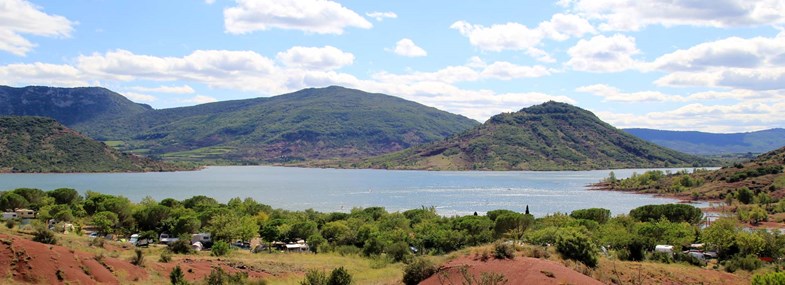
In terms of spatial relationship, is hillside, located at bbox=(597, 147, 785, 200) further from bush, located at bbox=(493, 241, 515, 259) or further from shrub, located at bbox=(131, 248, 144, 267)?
shrub, located at bbox=(131, 248, 144, 267)

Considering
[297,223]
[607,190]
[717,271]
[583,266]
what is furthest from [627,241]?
[607,190]

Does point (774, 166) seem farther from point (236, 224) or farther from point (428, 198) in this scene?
point (236, 224)

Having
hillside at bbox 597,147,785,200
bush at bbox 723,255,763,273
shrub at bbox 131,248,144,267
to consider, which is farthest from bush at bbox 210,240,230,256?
hillside at bbox 597,147,785,200

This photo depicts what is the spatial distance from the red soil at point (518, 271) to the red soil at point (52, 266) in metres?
17.4

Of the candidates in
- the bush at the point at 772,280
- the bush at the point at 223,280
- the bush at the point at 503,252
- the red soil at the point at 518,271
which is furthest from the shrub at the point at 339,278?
the bush at the point at 772,280

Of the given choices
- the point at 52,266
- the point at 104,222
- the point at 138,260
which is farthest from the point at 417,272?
the point at 104,222

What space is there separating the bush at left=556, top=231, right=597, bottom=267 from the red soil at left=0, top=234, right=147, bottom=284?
23.4 meters

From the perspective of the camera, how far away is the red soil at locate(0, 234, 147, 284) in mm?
30578

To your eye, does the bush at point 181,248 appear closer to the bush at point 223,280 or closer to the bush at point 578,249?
the bush at point 223,280

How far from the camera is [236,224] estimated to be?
204 ft

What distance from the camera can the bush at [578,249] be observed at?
108 ft

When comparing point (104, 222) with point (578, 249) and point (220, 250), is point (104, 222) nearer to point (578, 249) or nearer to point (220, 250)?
point (220, 250)

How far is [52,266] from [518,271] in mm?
23227

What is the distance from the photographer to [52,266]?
3164cm
